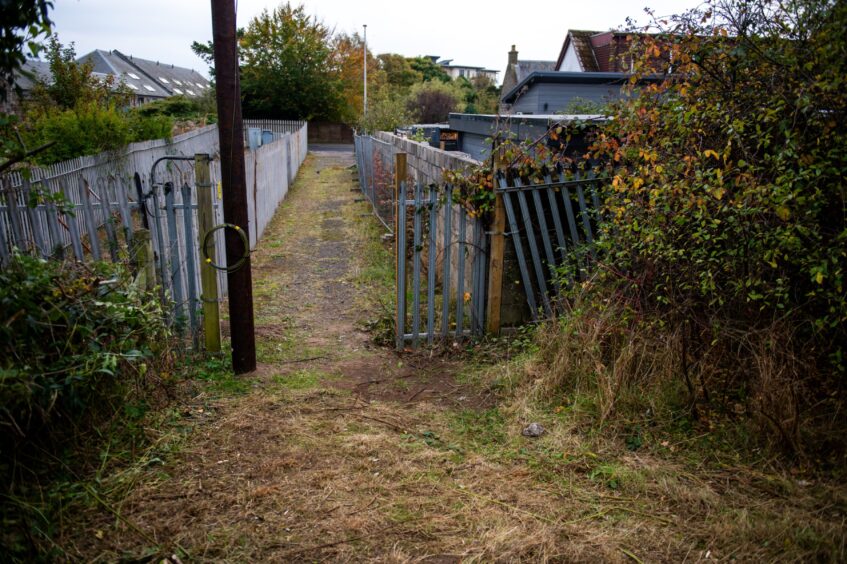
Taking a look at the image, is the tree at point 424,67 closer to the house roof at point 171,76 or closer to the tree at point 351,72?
the tree at point 351,72

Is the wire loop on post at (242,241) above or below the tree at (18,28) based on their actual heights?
below

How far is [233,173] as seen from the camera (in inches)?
185

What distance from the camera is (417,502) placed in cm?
331

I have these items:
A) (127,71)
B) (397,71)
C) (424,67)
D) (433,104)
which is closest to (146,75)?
(127,71)

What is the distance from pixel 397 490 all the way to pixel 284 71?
3989 cm

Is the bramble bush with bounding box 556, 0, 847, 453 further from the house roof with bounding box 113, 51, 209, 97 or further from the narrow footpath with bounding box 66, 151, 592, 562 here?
the house roof with bounding box 113, 51, 209, 97

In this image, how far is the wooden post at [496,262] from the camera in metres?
5.55

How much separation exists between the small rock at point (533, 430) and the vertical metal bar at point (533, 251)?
5.56 feet

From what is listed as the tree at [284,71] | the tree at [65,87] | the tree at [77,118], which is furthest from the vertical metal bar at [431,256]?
the tree at [284,71]

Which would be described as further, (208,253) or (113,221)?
(208,253)

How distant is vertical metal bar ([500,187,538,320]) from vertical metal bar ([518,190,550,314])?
8 centimetres

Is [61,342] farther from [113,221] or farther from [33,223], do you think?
[113,221]

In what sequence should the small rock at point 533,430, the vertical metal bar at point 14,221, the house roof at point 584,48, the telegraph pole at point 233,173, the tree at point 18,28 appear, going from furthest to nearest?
the house roof at point 584,48
the telegraph pole at point 233,173
the small rock at point 533,430
the vertical metal bar at point 14,221
the tree at point 18,28

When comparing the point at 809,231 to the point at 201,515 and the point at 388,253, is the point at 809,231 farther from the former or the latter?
the point at 388,253
